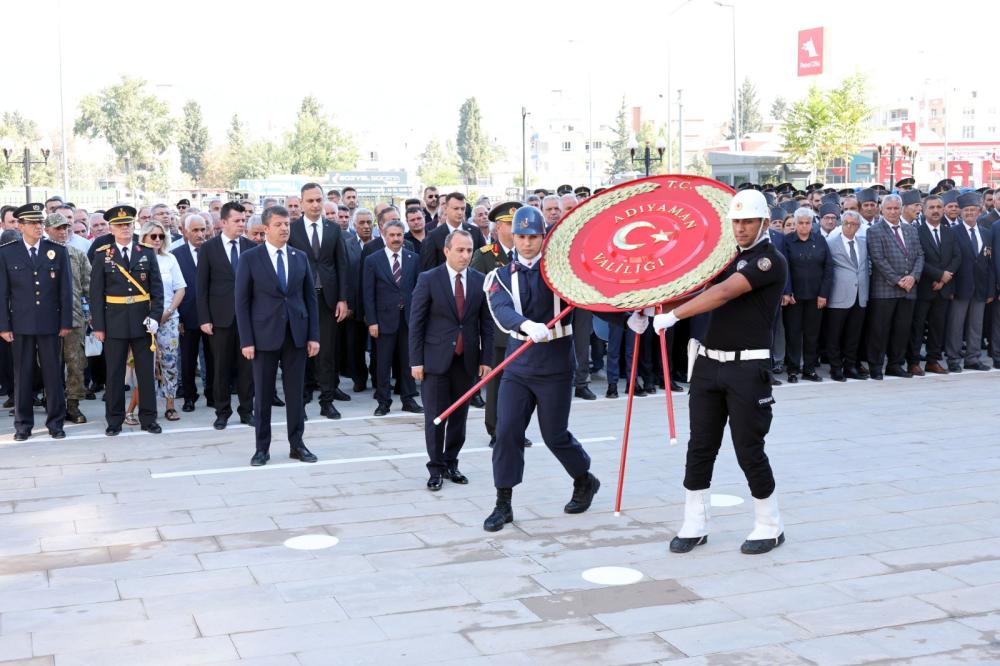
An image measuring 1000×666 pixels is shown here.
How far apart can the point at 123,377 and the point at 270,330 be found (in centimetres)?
201

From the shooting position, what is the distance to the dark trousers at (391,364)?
1102 centimetres

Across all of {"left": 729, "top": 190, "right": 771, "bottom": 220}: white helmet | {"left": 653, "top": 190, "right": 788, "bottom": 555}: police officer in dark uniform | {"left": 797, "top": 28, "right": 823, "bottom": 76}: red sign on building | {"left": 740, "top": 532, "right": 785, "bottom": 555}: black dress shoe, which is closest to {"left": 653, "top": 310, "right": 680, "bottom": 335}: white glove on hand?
{"left": 653, "top": 190, "right": 788, "bottom": 555}: police officer in dark uniform

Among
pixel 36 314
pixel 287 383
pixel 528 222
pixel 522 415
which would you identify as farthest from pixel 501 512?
pixel 36 314

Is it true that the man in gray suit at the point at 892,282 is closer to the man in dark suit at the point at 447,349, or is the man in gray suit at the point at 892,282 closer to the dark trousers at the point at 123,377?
the man in dark suit at the point at 447,349

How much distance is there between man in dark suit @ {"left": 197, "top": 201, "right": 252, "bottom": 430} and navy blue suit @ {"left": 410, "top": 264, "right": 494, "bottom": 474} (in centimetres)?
300

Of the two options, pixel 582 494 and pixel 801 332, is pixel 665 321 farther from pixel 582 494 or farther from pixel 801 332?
pixel 801 332

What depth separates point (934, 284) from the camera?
13.2 meters

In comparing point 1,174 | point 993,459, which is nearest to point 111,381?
point 993,459

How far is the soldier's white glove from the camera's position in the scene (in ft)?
22.0

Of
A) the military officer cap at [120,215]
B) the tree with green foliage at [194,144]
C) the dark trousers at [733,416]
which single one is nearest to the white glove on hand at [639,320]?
the dark trousers at [733,416]

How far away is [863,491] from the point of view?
771cm

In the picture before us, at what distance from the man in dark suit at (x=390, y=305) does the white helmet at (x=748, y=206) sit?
18.5 ft

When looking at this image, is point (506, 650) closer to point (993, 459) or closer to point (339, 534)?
point (339, 534)

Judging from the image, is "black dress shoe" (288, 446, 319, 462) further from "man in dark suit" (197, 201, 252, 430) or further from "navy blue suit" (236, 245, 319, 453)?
"man in dark suit" (197, 201, 252, 430)
